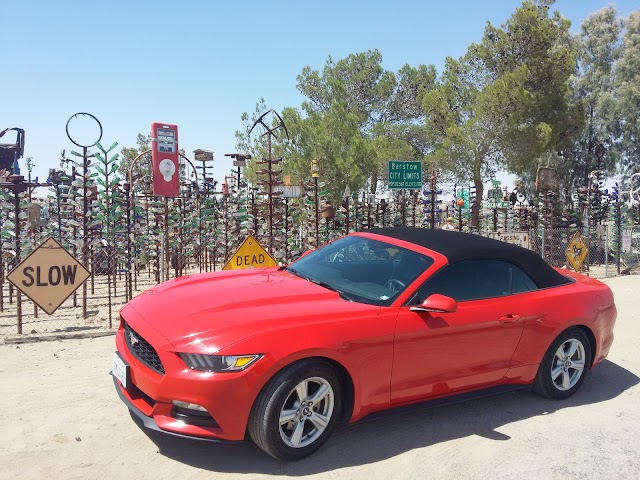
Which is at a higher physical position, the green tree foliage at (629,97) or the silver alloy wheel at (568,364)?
the green tree foliage at (629,97)

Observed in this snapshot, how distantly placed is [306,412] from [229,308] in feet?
2.75

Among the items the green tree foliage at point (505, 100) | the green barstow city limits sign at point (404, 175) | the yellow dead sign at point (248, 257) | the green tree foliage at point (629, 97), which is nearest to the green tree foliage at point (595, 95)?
the green tree foliage at point (629, 97)

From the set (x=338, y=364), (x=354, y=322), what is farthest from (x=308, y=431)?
(x=354, y=322)

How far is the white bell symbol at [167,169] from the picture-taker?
830 centimetres

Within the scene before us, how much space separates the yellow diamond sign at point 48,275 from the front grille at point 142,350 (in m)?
3.63

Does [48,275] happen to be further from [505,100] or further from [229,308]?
[505,100]

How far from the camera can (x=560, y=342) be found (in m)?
4.62

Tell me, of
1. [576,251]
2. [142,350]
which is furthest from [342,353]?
[576,251]

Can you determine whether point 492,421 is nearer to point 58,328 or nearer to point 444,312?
point 444,312

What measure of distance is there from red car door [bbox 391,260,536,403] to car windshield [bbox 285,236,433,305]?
0.18 m

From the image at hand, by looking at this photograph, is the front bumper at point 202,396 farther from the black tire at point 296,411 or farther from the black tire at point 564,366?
the black tire at point 564,366

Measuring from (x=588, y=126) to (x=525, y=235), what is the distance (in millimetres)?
18600

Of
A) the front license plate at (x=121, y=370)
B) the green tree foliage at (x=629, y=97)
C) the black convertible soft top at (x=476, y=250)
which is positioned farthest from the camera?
the green tree foliage at (x=629, y=97)

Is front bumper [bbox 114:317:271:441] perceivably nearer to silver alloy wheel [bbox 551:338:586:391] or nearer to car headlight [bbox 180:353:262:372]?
car headlight [bbox 180:353:262:372]
